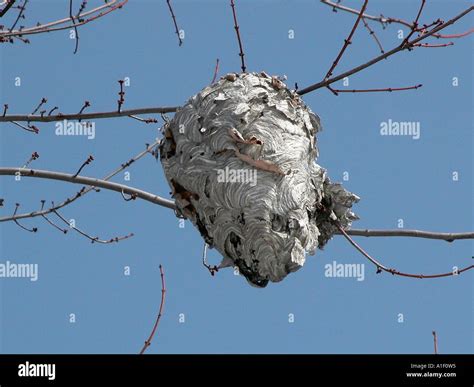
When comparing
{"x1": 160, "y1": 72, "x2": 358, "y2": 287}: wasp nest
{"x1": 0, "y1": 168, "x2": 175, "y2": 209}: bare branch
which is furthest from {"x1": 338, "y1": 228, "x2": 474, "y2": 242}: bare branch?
{"x1": 0, "y1": 168, "x2": 175, "y2": 209}: bare branch

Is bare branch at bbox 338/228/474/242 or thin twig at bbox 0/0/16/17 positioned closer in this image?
thin twig at bbox 0/0/16/17

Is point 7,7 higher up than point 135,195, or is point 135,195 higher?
point 7,7

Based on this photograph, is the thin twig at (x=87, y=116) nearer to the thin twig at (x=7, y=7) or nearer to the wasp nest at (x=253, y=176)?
the wasp nest at (x=253, y=176)

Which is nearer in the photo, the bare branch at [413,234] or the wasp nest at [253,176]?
the wasp nest at [253,176]

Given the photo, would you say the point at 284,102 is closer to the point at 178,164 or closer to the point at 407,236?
the point at 178,164

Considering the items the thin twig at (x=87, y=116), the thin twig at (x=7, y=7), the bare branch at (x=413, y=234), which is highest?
the thin twig at (x=7, y=7)

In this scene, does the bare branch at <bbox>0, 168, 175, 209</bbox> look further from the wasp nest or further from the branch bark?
the wasp nest

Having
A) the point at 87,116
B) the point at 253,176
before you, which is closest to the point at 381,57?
the point at 253,176

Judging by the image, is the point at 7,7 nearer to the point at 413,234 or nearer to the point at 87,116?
the point at 87,116

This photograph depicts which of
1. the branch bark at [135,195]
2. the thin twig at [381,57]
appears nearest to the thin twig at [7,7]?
the branch bark at [135,195]
